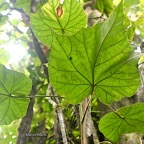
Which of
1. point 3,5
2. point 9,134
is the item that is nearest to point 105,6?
point 3,5

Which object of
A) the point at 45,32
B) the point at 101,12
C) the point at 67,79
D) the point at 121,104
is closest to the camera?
the point at 67,79

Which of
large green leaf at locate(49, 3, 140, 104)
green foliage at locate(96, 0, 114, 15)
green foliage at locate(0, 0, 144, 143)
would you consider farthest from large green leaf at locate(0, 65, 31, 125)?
green foliage at locate(96, 0, 114, 15)

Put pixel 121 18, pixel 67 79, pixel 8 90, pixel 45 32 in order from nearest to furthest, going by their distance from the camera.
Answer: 1. pixel 121 18
2. pixel 67 79
3. pixel 8 90
4. pixel 45 32

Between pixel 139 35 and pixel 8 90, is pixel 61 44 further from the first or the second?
pixel 139 35

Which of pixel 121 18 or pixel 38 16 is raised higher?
pixel 38 16

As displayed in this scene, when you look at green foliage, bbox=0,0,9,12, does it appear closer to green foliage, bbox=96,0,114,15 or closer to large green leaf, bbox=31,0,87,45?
green foliage, bbox=96,0,114,15

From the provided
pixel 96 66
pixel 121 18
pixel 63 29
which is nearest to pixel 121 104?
pixel 63 29

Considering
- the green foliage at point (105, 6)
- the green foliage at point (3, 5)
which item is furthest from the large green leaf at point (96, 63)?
the green foliage at point (3, 5)
